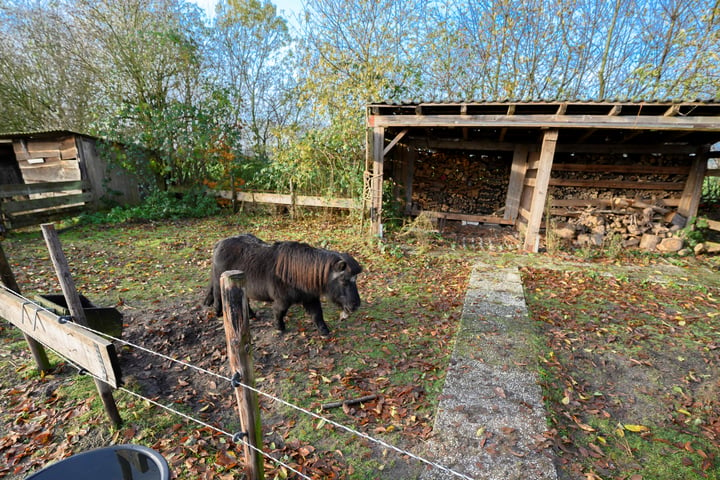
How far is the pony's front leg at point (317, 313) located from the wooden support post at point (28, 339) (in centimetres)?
259

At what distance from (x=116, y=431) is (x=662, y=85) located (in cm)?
1410

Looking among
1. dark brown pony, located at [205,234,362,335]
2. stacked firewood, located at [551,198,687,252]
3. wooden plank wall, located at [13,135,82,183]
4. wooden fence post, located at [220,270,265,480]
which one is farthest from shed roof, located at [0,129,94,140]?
stacked firewood, located at [551,198,687,252]

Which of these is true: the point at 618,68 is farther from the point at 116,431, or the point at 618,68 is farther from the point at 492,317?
the point at 116,431

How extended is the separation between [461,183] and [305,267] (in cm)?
795

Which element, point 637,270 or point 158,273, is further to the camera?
point 637,270

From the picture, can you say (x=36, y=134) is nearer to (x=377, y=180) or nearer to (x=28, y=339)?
(x=28, y=339)

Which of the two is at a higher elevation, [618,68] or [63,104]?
[618,68]

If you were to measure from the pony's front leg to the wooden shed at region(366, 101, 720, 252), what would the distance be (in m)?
3.89

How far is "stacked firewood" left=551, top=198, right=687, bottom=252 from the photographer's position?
7.07 m

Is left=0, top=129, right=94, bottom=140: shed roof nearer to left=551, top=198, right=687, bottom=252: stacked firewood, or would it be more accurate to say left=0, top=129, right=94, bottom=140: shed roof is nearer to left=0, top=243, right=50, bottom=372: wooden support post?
left=0, top=243, right=50, bottom=372: wooden support post

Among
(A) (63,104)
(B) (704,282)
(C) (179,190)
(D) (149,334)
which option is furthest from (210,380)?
(A) (63,104)

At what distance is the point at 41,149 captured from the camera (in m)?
9.07

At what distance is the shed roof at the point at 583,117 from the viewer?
558cm

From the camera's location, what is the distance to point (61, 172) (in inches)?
361
